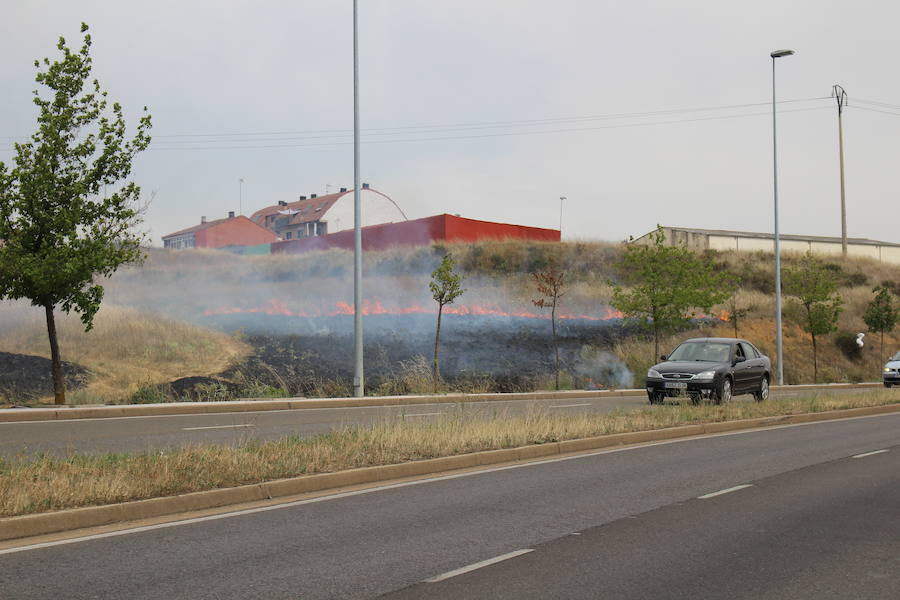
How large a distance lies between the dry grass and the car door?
1680 cm

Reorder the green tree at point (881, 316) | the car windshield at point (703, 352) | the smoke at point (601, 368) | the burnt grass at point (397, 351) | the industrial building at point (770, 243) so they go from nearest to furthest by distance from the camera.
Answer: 1. the car windshield at point (703, 352)
2. the burnt grass at point (397, 351)
3. the smoke at point (601, 368)
4. the green tree at point (881, 316)
5. the industrial building at point (770, 243)

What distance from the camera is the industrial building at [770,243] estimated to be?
71000 millimetres

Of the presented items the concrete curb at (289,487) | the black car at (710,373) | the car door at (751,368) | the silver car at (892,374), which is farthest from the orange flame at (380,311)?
the concrete curb at (289,487)

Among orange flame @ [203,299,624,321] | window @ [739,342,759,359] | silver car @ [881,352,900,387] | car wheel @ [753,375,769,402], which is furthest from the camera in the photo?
orange flame @ [203,299,624,321]

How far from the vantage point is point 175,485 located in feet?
28.7

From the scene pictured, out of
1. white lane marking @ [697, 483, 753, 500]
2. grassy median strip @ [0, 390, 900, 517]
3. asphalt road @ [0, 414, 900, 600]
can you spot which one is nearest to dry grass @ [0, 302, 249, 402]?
grassy median strip @ [0, 390, 900, 517]

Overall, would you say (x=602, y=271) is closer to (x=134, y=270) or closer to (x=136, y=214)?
(x=134, y=270)

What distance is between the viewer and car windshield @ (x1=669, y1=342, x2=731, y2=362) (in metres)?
22.2

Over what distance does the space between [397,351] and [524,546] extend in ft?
95.9

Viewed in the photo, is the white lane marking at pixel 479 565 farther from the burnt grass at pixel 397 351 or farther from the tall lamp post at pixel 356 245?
the burnt grass at pixel 397 351

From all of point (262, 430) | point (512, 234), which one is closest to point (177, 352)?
point (262, 430)

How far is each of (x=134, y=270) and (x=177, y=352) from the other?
2423 centimetres

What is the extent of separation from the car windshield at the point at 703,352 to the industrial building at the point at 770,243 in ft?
145

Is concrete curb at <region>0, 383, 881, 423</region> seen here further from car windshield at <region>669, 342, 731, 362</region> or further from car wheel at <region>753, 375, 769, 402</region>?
car wheel at <region>753, 375, 769, 402</region>
